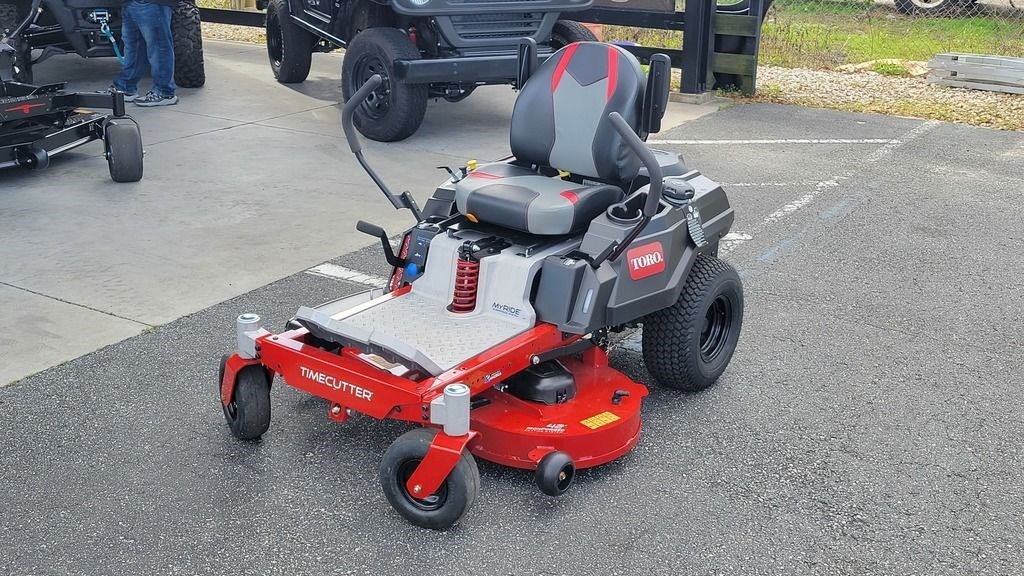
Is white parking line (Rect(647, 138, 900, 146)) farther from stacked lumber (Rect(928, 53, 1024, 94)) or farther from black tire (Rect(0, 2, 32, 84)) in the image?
black tire (Rect(0, 2, 32, 84))

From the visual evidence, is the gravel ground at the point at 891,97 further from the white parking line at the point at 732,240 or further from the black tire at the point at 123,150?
the black tire at the point at 123,150

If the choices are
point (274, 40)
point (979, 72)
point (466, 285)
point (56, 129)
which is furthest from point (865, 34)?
point (466, 285)

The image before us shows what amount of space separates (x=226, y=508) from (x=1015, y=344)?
11.6 feet

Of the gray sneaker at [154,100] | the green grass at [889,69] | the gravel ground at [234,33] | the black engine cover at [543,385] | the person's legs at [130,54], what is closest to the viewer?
the black engine cover at [543,385]

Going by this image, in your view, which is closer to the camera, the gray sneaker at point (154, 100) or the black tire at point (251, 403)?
the black tire at point (251, 403)

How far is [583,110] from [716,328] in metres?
1.06

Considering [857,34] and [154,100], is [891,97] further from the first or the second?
[154,100]

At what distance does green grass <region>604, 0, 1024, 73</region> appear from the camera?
12609mm

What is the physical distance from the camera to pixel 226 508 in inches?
136

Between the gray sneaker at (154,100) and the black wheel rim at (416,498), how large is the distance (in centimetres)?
700

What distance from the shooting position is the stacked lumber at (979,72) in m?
10.4

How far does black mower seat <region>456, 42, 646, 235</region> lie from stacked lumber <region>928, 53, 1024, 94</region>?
24.9 ft

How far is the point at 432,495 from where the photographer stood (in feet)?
11.0

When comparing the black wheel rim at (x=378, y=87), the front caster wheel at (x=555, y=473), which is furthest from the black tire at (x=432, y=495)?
the black wheel rim at (x=378, y=87)
